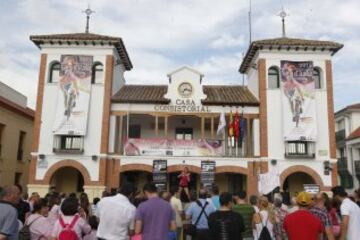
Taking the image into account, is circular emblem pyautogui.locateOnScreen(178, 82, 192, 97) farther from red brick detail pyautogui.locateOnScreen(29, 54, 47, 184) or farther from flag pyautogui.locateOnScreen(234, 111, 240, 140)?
red brick detail pyautogui.locateOnScreen(29, 54, 47, 184)

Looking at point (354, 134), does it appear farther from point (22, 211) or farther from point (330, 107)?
point (22, 211)

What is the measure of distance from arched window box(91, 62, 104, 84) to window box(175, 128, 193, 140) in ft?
20.5

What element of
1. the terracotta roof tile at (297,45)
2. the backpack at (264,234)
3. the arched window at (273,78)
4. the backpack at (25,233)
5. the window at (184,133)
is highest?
the terracotta roof tile at (297,45)

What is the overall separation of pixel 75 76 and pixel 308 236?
70.1 feet

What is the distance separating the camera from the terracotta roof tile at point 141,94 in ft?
82.5

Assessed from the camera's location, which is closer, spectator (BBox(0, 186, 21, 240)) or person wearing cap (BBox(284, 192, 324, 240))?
spectator (BBox(0, 186, 21, 240))

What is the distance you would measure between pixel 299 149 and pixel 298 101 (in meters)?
2.94

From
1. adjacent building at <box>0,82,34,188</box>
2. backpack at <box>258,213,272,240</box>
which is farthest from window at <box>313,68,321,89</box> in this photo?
adjacent building at <box>0,82,34,188</box>

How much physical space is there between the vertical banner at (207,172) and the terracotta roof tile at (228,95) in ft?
12.8

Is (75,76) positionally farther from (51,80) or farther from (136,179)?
(136,179)

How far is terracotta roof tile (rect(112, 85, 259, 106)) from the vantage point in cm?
2519

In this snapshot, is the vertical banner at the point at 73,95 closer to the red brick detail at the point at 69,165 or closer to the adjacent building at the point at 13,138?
the red brick detail at the point at 69,165

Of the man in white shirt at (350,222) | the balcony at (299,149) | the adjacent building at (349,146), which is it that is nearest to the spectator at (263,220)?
the man in white shirt at (350,222)

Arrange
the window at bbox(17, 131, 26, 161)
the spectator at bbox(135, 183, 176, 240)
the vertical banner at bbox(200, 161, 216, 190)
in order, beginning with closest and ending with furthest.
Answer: the spectator at bbox(135, 183, 176, 240), the vertical banner at bbox(200, 161, 216, 190), the window at bbox(17, 131, 26, 161)
